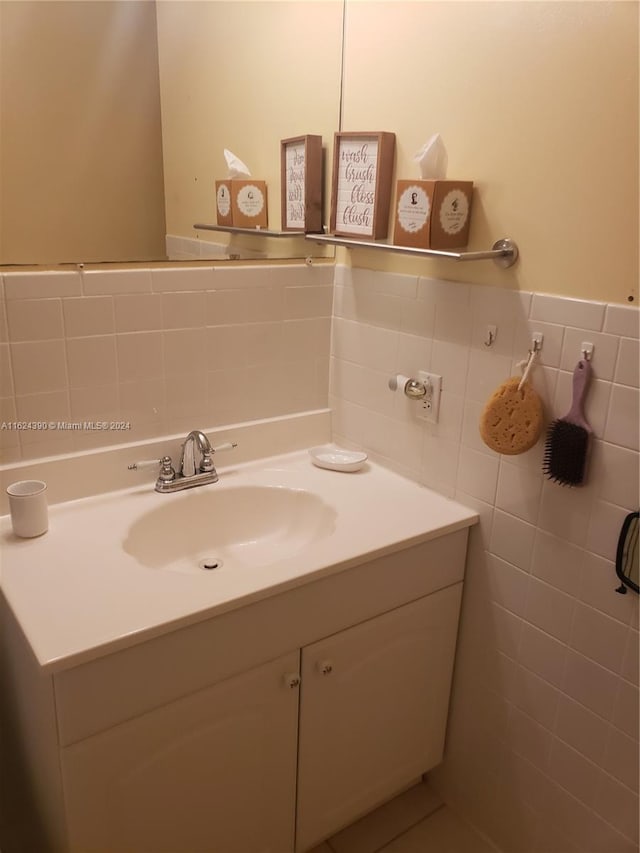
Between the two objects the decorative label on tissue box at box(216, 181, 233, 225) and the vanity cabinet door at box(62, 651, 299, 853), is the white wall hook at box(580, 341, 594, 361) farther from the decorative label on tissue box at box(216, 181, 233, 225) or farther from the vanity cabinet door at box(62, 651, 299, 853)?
the decorative label on tissue box at box(216, 181, 233, 225)

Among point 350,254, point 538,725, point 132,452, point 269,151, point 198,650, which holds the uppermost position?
point 269,151

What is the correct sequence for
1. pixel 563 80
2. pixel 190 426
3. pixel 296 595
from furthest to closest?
1. pixel 190 426
2. pixel 296 595
3. pixel 563 80

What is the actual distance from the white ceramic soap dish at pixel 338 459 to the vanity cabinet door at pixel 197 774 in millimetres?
506

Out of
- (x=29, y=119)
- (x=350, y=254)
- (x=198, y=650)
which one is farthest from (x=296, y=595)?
(x=29, y=119)

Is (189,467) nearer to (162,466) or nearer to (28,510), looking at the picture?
(162,466)

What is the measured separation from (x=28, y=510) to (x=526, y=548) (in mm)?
977

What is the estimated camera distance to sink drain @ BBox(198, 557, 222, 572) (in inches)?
56.4

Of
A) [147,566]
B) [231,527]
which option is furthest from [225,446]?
[147,566]

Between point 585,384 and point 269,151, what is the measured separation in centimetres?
96

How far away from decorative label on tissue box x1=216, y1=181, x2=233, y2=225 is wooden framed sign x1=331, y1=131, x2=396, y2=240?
0.26 m

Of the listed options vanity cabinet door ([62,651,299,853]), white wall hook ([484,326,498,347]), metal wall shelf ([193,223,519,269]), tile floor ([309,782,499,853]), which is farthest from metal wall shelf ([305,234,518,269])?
tile floor ([309,782,499,853])

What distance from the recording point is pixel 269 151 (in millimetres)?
1594

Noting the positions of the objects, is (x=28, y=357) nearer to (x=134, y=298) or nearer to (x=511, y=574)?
(x=134, y=298)

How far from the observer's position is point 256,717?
122 cm
